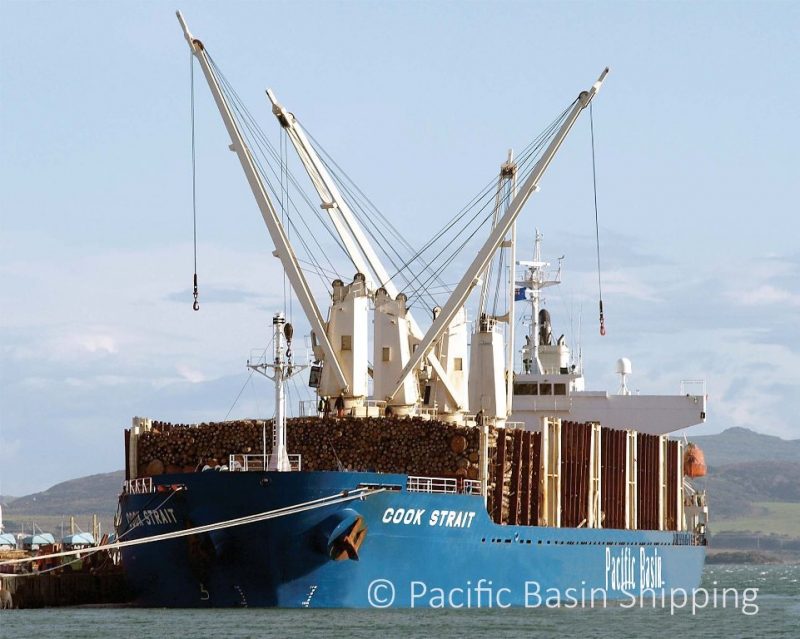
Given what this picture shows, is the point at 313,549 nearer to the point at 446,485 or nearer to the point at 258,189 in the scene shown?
the point at 446,485

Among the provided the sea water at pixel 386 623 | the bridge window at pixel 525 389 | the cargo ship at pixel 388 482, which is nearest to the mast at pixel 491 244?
the cargo ship at pixel 388 482

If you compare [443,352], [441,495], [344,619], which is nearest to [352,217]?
[443,352]

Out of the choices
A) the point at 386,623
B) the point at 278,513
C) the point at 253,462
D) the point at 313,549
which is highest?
the point at 253,462

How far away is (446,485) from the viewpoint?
43062 mm

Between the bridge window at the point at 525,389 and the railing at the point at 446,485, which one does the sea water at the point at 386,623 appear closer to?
the railing at the point at 446,485

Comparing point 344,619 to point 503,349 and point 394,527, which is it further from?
point 503,349

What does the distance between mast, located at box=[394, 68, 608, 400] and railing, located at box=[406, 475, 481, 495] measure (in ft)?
16.5

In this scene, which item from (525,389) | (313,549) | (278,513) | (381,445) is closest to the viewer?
(278,513)

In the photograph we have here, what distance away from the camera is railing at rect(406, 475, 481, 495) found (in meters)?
43.0

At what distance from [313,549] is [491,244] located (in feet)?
44.7

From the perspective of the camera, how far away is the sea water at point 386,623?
36656 millimetres

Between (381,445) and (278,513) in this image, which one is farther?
(381,445)

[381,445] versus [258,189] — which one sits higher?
[258,189]

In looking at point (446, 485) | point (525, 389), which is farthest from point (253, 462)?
point (525, 389)
